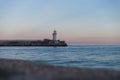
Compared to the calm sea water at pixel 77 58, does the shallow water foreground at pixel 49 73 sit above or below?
above

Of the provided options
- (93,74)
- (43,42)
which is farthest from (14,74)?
(43,42)

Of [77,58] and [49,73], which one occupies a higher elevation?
[49,73]

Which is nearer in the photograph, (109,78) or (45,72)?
(109,78)

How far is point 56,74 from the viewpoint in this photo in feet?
6.59

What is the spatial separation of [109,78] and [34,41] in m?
186

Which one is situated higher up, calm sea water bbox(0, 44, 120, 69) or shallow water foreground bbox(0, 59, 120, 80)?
shallow water foreground bbox(0, 59, 120, 80)

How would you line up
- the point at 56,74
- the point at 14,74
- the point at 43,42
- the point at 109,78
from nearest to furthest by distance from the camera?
the point at 109,78
the point at 56,74
the point at 14,74
the point at 43,42

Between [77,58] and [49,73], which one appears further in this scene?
[77,58]

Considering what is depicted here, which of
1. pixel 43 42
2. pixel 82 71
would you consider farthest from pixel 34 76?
pixel 43 42

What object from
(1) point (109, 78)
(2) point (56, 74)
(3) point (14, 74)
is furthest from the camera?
(3) point (14, 74)

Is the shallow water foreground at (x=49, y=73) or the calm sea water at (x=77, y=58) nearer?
the shallow water foreground at (x=49, y=73)

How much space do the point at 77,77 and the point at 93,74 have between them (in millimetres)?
112

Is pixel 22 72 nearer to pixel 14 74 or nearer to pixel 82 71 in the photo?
pixel 14 74

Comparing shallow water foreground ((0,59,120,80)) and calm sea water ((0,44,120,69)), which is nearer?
shallow water foreground ((0,59,120,80))
